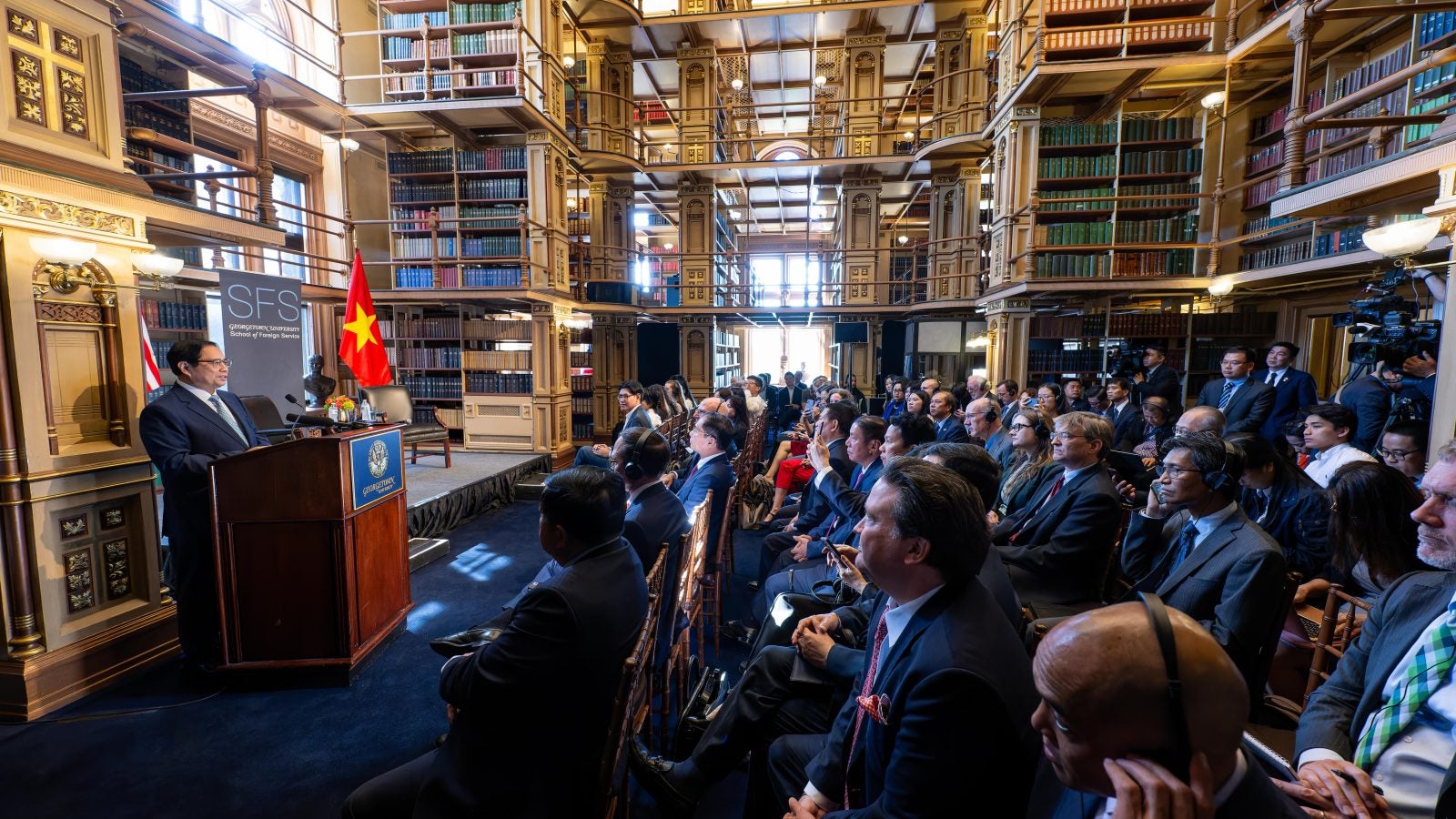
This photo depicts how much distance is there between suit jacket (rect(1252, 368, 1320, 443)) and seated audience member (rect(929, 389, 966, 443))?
2.14 meters

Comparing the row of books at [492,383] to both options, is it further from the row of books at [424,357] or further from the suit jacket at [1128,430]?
the suit jacket at [1128,430]

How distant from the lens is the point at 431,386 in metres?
8.06

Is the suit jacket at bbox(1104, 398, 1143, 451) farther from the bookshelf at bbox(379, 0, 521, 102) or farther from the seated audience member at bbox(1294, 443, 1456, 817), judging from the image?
the bookshelf at bbox(379, 0, 521, 102)

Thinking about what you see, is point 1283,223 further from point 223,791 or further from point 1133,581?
point 223,791

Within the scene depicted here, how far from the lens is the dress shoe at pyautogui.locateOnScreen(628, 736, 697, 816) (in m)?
1.76

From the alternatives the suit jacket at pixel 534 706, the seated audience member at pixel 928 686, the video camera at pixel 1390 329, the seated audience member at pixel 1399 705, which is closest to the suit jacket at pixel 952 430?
the video camera at pixel 1390 329

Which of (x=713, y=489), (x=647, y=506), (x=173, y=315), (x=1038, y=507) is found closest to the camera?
(x=647, y=506)

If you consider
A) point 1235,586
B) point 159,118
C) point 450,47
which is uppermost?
point 450,47

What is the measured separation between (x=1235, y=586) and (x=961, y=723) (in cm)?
126

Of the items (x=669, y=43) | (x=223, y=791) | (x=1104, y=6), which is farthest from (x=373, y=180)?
(x=1104, y=6)

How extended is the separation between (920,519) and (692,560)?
4.43 feet

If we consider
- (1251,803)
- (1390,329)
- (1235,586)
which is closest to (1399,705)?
(1235,586)

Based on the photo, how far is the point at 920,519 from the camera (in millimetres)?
1228

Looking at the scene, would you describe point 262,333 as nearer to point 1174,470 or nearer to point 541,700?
point 541,700
